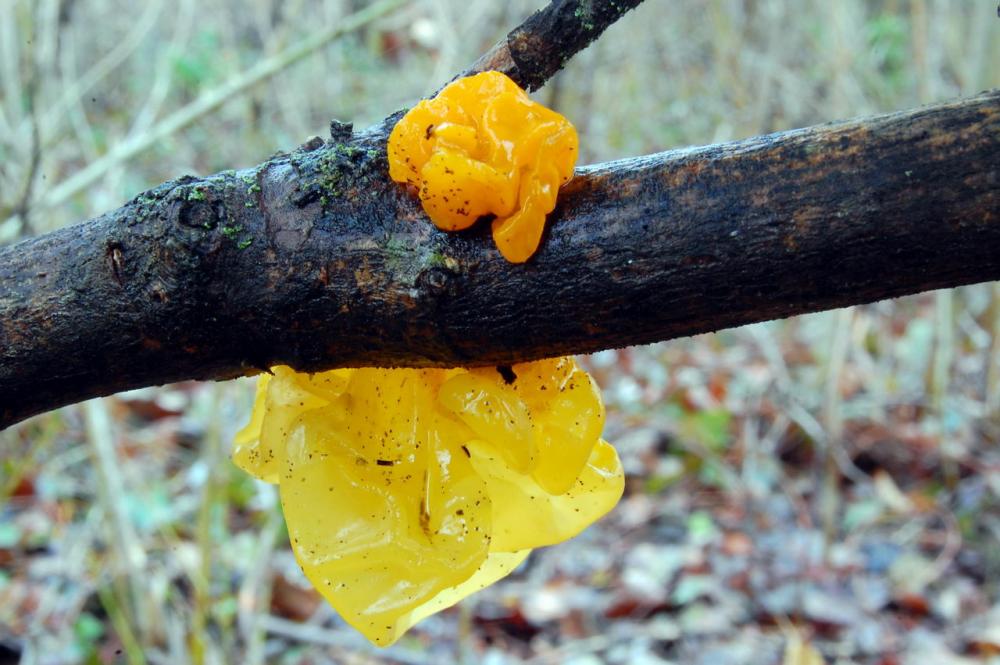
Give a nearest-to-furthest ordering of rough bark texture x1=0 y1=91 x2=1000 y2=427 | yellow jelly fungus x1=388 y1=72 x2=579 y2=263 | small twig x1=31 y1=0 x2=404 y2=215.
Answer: rough bark texture x1=0 y1=91 x2=1000 y2=427
yellow jelly fungus x1=388 y1=72 x2=579 y2=263
small twig x1=31 y1=0 x2=404 y2=215

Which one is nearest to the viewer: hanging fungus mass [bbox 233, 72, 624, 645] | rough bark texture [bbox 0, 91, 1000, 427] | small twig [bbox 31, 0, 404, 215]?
rough bark texture [bbox 0, 91, 1000, 427]

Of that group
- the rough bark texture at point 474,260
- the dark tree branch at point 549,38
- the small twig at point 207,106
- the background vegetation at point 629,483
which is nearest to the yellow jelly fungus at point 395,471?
the rough bark texture at point 474,260

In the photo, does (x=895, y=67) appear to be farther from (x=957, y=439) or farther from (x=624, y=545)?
(x=624, y=545)

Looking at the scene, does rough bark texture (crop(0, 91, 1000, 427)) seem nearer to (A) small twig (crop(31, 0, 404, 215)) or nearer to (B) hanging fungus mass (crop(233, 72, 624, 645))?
(B) hanging fungus mass (crop(233, 72, 624, 645))

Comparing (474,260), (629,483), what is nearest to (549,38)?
(474,260)

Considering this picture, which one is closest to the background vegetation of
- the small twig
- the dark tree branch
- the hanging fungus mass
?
A: the small twig

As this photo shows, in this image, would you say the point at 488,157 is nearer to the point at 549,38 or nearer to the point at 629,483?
the point at 549,38

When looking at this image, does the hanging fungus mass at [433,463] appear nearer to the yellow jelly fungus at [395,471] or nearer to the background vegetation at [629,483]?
the yellow jelly fungus at [395,471]
